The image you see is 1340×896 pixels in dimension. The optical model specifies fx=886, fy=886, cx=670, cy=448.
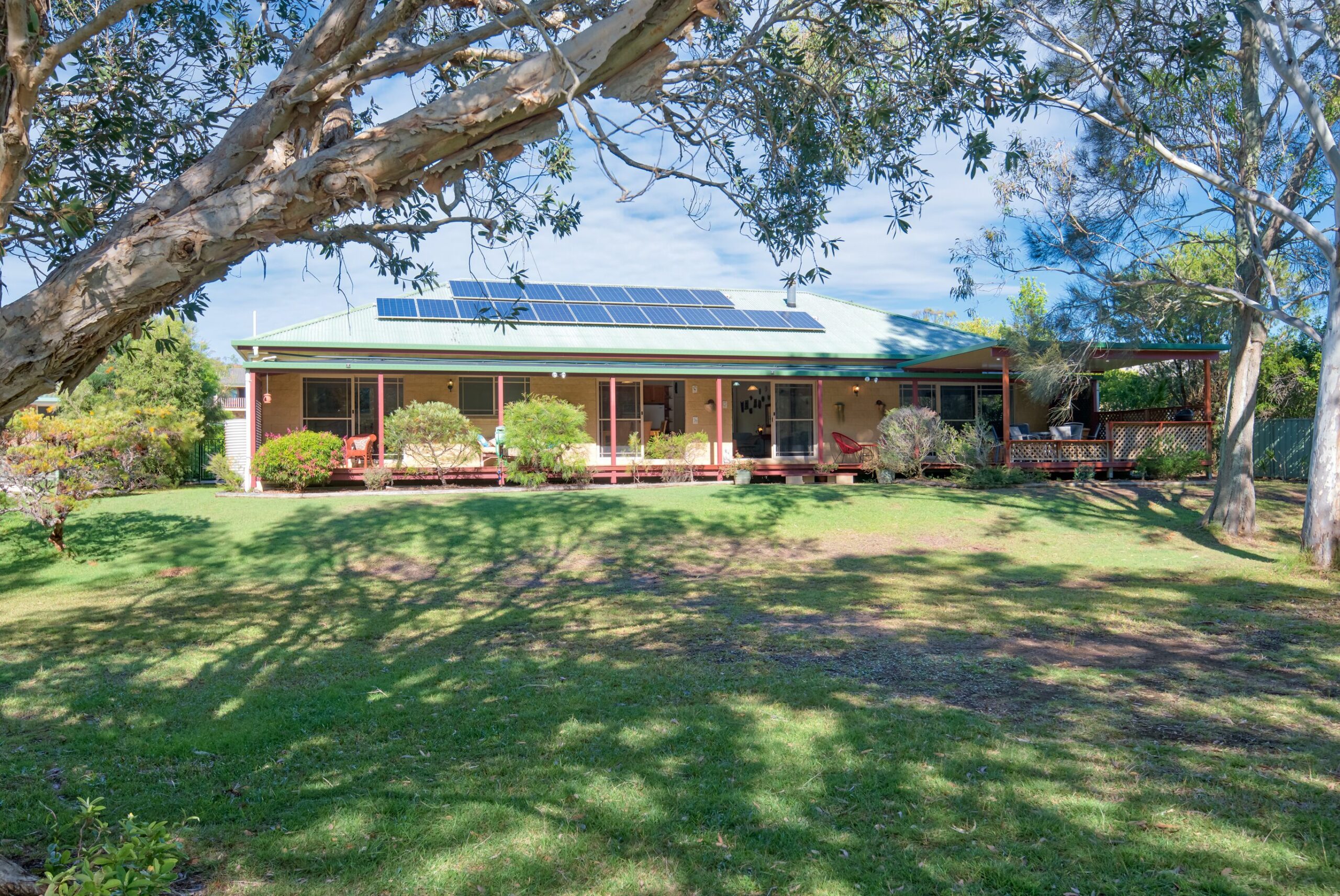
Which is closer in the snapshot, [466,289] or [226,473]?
[226,473]

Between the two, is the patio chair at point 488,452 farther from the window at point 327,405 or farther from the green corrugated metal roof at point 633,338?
the window at point 327,405

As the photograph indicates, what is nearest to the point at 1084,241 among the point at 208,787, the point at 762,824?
the point at 762,824

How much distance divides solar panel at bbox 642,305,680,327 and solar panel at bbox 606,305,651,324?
0.16 m

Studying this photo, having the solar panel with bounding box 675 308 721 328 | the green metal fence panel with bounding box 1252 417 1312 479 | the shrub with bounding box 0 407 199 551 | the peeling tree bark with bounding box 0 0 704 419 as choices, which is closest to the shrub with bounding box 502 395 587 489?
the solar panel with bounding box 675 308 721 328

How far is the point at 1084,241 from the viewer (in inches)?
583

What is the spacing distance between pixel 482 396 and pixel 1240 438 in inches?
642

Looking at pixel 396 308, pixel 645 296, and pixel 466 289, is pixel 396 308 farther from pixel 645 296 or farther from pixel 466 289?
pixel 645 296

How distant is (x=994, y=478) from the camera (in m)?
19.9

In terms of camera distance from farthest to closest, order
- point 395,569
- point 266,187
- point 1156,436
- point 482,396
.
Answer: point 482,396 → point 1156,436 → point 395,569 → point 266,187

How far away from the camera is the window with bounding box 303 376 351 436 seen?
2162 centimetres

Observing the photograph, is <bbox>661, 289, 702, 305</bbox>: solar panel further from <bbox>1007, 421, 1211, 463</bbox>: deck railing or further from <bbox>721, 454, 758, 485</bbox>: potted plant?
<bbox>1007, 421, 1211, 463</bbox>: deck railing

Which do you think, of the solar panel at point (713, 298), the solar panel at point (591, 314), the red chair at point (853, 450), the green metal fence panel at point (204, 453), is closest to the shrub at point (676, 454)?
the red chair at point (853, 450)

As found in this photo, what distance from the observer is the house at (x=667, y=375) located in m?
21.1

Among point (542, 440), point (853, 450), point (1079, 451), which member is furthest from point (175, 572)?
point (1079, 451)
